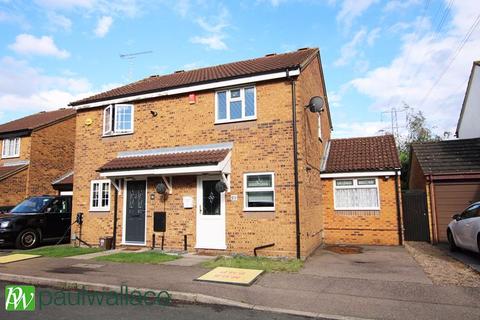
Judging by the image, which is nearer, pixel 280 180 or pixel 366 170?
pixel 280 180

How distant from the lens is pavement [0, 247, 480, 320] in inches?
221

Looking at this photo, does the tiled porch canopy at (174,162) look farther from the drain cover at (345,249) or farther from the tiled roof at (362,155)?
the tiled roof at (362,155)

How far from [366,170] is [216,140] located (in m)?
6.02

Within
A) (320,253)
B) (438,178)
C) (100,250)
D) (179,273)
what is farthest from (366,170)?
(100,250)

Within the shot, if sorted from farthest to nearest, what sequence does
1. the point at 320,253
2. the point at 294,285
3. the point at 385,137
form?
the point at 385,137 < the point at 320,253 < the point at 294,285

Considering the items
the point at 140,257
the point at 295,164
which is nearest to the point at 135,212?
the point at 140,257

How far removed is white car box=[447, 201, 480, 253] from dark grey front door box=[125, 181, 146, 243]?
9887 mm

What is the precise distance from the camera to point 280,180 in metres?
10.2

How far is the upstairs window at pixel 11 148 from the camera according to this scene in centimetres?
2114

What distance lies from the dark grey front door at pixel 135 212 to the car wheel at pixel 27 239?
157 inches

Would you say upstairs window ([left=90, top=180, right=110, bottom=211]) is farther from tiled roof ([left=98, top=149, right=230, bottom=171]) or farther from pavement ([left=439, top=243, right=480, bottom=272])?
pavement ([left=439, top=243, right=480, bottom=272])

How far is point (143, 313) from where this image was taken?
5.45m

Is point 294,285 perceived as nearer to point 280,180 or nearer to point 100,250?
point 280,180

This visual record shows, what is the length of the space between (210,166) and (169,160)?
5.56 feet
